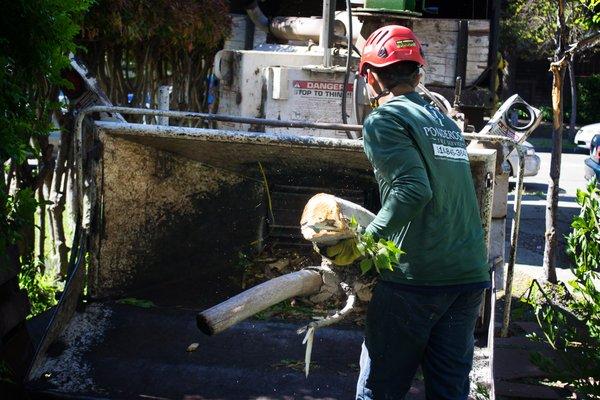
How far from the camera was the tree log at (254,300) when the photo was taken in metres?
3.37

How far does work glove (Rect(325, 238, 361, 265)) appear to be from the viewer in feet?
11.1

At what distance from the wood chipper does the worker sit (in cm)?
35

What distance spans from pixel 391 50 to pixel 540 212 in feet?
29.4

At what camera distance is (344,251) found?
11.2 ft

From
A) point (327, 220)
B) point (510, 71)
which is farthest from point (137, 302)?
point (510, 71)

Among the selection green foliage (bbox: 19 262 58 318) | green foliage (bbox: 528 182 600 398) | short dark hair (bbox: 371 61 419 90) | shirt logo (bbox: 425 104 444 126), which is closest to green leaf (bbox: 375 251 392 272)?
shirt logo (bbox: 425 104 444 126)

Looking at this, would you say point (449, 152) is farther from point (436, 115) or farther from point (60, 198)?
point (60, 198)

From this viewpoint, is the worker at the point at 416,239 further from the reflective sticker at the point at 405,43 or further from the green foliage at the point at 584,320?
the green foliage at the point at 584,320

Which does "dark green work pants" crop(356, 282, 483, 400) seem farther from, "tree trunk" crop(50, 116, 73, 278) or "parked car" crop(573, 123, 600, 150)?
"parked car" crop(573, 123, 600, 150)

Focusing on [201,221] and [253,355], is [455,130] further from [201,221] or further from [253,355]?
[201,221]

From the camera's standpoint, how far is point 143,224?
188 inches

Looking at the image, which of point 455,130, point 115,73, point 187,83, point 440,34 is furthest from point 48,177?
point 455,130

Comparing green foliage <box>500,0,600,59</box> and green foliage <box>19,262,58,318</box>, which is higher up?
green foliage <box>500,0,600,59</box>

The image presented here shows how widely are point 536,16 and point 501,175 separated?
16228mm
